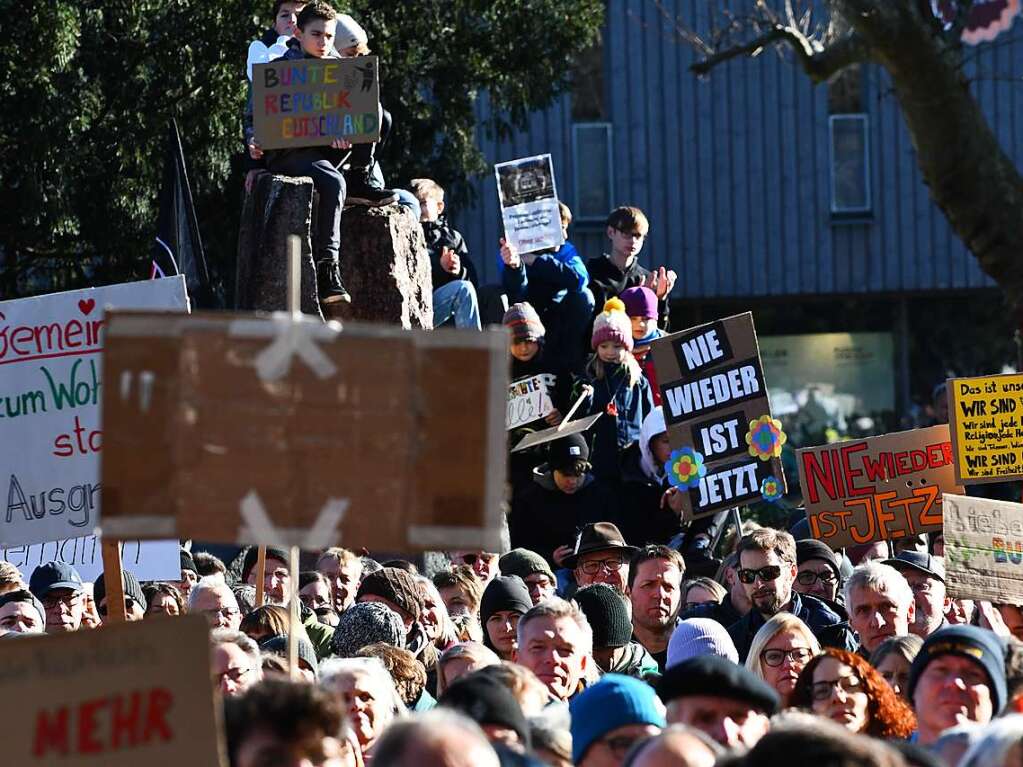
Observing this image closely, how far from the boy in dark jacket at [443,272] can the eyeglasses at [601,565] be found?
150 inches

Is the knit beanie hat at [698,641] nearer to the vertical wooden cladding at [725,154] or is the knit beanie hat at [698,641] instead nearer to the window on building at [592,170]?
the vertical wooden cladding at [725,154]

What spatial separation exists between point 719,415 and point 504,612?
10.1 ft

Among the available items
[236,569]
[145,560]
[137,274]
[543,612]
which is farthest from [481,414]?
[137,274]

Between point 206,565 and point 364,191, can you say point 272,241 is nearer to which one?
point 364,191

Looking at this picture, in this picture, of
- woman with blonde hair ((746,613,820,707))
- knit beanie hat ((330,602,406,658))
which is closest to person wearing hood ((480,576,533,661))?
knit beanie hat ((330,602,406,658))

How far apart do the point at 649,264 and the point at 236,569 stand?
42.7 feet

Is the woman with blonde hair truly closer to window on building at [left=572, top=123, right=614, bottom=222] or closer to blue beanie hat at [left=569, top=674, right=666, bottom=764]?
blue beanie hat at [left=569, top=674, right=666, bottom=764]

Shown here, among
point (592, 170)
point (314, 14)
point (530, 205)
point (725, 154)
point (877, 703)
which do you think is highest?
point (725, 154)

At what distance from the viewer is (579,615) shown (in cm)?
642

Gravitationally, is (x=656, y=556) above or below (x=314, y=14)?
below

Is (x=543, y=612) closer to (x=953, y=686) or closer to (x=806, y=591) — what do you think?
(x=953, y=686)

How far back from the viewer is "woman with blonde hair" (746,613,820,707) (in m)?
6.30

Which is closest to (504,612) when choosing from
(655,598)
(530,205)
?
(655,598)

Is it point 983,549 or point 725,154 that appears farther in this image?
point 725,154
